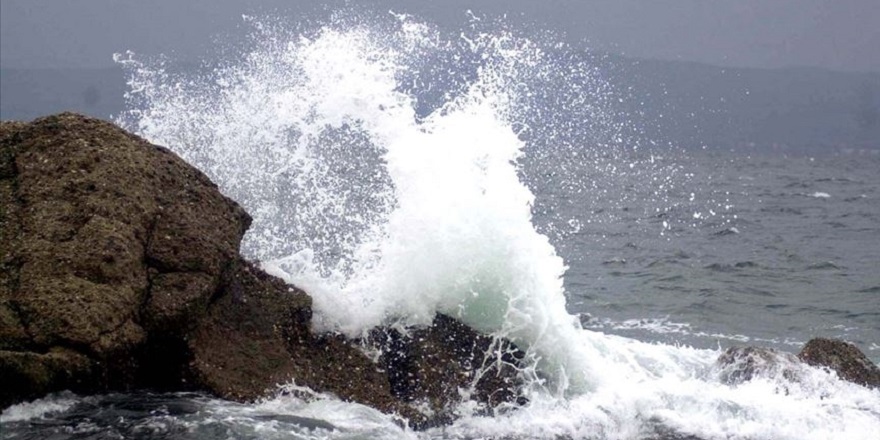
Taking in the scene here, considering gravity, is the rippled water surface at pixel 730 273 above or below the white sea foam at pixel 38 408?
above

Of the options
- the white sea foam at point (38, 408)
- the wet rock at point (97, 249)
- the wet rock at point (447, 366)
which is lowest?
A: the white sea foam at point (38, 408)

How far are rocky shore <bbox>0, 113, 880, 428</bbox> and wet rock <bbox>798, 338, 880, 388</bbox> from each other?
10.5 ft

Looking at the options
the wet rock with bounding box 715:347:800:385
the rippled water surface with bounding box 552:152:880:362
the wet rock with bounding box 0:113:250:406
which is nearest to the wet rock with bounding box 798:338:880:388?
the wet rock with bounding box 715:347:800:385

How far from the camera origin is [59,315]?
5879 millimetres

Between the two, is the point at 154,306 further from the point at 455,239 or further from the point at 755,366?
the point at 755,366

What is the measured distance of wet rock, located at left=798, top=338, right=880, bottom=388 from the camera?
9.02 meters

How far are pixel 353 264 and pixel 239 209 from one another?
1.50m

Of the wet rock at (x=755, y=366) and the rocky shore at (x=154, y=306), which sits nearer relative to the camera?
the rocky shore at (x=154, y=306)

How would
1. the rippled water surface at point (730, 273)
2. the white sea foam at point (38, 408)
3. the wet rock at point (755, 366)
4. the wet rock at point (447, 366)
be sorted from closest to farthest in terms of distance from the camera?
1. the white sea foam at point (38, 408)
2. the wet rock at point (447, 366)
3. the wet rock at point (755, 366)
4. the rippled water surface at point (730, 273)

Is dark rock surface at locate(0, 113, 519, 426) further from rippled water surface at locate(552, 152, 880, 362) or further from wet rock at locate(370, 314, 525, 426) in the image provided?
rippled water surface at locate(552, 152, 880, 362)

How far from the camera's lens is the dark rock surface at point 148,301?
19.5 feet

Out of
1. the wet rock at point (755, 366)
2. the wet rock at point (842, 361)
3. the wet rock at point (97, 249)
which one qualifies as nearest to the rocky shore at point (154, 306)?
the wet rock at point (97, 249)

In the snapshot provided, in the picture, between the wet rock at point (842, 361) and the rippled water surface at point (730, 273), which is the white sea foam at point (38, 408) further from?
the rippled water surface at point (730, 273)

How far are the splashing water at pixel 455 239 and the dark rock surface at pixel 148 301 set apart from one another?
37 centimetres
